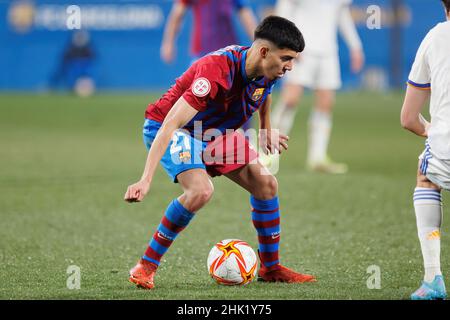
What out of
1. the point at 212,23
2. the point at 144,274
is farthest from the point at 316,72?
the point at 144,274

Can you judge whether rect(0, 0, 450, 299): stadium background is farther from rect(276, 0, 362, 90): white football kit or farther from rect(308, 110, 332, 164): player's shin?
rect(276, 0, 362, 90): white football kit

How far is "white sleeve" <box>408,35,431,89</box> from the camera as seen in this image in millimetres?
4154

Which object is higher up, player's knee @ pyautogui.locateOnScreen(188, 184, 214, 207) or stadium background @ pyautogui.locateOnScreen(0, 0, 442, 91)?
stadium background @ pyautogui.locateOnScreen(0, 0, 442, 91)

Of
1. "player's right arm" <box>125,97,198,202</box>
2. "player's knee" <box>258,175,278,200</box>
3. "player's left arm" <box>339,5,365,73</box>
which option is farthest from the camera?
"player's left arm" <box>339,5,365,73</box>

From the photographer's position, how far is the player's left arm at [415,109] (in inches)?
166

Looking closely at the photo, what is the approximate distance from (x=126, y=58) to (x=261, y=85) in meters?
16.5

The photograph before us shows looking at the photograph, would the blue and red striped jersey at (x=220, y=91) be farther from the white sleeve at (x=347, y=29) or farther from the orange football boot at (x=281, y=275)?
the white sleeve at (x=347, y=29)

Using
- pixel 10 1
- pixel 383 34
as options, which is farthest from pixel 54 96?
pixel 383 34

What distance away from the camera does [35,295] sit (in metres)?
4.43

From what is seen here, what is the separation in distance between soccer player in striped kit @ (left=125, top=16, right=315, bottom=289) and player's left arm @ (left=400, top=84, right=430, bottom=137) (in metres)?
0.68

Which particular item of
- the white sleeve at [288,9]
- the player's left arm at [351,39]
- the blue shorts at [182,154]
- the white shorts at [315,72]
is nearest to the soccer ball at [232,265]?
the blue shorts at [182,154]

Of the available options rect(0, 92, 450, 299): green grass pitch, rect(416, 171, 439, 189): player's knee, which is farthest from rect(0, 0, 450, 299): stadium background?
rect(416, 171, 439, 189): player's knee

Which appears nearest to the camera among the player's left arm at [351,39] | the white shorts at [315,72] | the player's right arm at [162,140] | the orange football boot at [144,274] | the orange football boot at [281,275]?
the player's right arm at [162,140]
